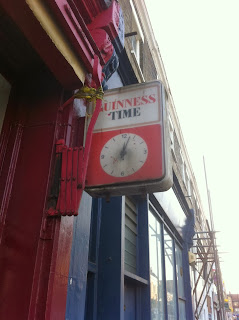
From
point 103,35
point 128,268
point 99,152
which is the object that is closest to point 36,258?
point 99,152

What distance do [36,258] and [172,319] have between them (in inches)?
253

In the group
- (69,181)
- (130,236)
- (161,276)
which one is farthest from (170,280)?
(69,181)

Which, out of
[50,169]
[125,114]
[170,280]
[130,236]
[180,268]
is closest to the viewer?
[50,169]

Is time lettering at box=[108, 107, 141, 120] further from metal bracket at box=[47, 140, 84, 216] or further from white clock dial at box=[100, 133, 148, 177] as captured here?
metal bracket at box=[47, 140, 84, 216]

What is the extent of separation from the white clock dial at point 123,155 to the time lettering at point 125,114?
25 centimetres

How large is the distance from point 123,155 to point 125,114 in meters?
0.55

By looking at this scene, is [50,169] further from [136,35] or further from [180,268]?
[180,268]

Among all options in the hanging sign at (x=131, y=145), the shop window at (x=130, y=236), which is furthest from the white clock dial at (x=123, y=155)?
the shop window at (x=130, y=236)

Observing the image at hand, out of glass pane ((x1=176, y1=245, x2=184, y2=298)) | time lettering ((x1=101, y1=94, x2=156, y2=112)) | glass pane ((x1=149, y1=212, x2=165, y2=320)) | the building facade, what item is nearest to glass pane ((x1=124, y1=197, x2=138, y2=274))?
the building facade

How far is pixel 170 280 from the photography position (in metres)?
8.09

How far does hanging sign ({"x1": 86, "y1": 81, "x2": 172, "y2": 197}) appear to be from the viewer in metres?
2.94

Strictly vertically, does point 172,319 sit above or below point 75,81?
below

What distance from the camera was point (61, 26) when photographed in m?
2.71

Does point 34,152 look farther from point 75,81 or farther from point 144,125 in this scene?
point 144,125
